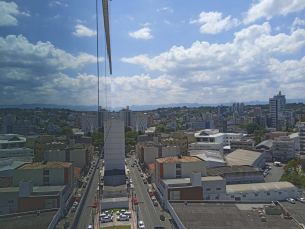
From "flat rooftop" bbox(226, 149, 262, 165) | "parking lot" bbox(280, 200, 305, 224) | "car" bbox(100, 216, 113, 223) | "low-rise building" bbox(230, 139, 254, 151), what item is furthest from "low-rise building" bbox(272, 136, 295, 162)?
"car" bbox(100, 216, 113, 223)

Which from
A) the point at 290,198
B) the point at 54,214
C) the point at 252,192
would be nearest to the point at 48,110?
the point at 54,214

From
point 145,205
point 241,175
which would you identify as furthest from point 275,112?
point 145,205

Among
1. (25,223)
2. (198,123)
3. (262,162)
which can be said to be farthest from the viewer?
(198,123)

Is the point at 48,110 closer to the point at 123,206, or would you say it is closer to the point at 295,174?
the point at 123,206

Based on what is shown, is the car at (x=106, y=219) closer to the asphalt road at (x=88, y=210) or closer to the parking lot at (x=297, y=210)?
the asphalt road at (x=88, y=210)

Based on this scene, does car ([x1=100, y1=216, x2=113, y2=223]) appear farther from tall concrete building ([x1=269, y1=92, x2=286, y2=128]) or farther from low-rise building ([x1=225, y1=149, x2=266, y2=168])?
tall concrete building ([x1=269, y1=92, x2=286, y2=128])

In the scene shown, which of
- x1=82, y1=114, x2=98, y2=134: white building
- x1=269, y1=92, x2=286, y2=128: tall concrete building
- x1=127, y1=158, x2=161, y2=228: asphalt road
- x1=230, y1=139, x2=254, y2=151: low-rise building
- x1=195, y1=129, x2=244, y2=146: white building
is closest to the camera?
x1=82, y1=114, x2=98, y2=134: white building
